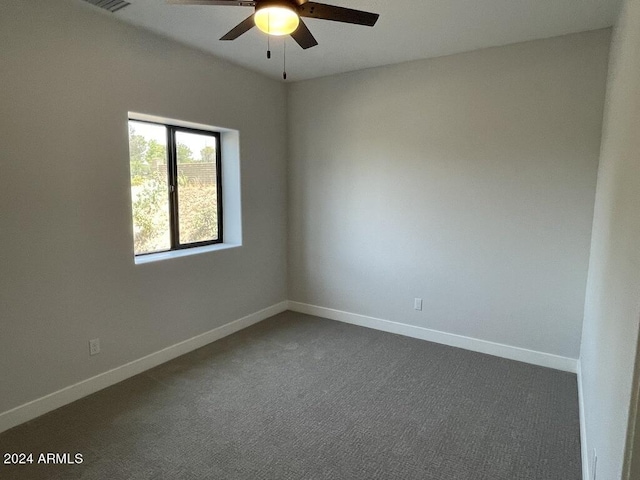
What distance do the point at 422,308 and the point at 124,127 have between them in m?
3.09

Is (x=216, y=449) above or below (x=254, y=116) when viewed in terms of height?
below

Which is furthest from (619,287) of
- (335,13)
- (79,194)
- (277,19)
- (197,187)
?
(197,187)

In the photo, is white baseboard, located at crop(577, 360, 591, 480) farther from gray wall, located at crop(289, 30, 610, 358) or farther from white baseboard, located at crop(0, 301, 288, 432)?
white baseboard, located at crop(0, 301, 288, 432)

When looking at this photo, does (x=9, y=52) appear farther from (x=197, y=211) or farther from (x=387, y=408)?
(x=387, y=408)

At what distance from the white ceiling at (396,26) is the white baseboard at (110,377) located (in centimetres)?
261

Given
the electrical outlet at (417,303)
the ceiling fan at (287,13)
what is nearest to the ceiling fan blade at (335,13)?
the ceiling fan at (287,13)

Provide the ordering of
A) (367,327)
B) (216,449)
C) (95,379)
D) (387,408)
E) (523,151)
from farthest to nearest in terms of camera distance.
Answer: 1. (367,327)
2. (523,151)
3. (95,379)
4. (387,408)
5. (216,449)

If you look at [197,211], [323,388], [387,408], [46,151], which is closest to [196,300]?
[197,211]

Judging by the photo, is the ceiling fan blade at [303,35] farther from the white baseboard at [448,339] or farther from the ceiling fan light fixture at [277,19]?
the white baseboard at [448,339]

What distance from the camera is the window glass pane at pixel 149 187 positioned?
321 cm

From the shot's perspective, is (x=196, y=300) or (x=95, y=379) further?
(x=196, y=300)

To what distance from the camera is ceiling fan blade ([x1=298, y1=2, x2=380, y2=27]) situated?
1.83m

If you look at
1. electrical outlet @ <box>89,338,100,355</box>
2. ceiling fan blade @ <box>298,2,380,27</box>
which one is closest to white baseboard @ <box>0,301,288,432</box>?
electrical outlet @ <box>89,338,100,355</box>

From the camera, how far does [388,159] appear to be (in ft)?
12.6
